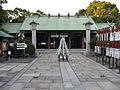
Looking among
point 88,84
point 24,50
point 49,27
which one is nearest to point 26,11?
point 49,27

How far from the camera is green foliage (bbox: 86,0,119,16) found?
51.9 m

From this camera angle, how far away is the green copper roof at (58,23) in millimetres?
32281

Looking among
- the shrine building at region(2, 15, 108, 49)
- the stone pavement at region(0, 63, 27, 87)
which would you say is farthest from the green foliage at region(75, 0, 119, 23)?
the stone pavement at region(0, 63, 27, 87)

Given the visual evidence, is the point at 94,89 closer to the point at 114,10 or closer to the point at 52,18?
the point at 52,18

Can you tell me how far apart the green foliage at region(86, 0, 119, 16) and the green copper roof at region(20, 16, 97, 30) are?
17.8 metres

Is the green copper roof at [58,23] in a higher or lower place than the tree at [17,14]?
lower

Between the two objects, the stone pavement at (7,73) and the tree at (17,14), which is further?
the tree at (17,14)

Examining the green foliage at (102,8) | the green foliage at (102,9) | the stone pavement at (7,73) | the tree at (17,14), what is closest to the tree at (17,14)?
the tree at (17,14)

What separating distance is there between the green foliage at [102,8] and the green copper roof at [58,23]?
699 inches

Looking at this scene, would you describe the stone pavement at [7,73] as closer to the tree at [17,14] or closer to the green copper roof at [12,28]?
the green copper roof at [12,28]

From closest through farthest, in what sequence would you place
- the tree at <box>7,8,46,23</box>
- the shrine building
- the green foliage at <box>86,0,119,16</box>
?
the shrine building, the tree at <box>7,8,46,23</box>, the green foliage at <box>86,0,119,16</box>

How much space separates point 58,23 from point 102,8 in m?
24.9

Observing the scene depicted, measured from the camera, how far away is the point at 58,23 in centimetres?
3422

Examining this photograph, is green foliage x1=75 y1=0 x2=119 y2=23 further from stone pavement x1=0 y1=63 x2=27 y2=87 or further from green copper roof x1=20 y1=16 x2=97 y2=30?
stone pavement x1=0 y1=63 x2=27 y2=87
